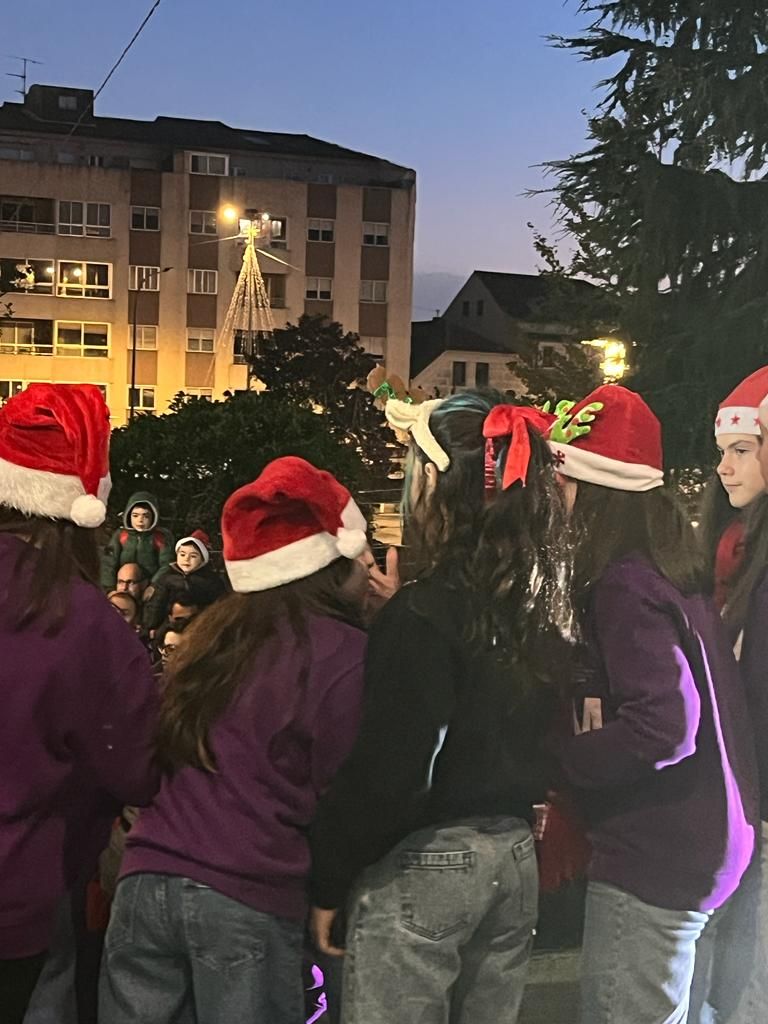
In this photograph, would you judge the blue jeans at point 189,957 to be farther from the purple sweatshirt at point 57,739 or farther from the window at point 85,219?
the window at point 85,219

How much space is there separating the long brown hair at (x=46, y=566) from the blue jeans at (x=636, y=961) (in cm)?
115

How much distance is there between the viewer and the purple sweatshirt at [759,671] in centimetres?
230

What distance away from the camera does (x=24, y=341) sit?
107 feet

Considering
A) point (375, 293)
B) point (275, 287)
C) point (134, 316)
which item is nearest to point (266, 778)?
point (134, 316)

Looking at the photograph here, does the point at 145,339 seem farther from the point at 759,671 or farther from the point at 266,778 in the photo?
the point at 266,778

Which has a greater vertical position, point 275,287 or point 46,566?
point 275,287

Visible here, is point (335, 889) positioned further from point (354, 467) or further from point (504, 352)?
point (504, 352)

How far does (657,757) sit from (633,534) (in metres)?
0.45

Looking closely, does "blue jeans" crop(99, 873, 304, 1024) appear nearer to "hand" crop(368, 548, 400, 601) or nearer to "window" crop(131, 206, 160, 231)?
"hand" crop(368, 548, 400, 601)

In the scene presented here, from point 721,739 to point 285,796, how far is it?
0.87 meters

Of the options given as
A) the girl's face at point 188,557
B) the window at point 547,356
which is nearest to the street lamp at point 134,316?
the window at point 547,356

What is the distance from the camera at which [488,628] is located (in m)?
1.91

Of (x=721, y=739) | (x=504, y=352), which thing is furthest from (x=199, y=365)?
(x=721, y=739)

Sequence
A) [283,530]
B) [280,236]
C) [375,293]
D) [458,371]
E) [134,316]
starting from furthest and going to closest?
[458,371] < [375,293] < [280,236] < [134,316] < [283,530]
